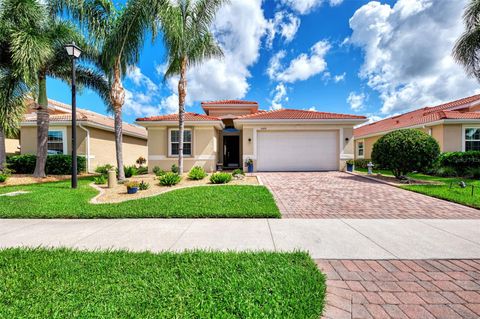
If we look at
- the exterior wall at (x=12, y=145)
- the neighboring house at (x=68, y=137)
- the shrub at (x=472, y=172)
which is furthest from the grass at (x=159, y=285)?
the exterior wall at (x=12, y=145)

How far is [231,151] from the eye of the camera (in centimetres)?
1728

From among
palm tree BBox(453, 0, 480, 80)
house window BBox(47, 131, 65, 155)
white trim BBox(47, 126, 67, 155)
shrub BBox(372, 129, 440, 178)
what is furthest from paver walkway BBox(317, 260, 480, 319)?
house window BBox(47, 131, 65, 155)

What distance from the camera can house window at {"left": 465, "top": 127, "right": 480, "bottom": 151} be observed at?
13188 mm

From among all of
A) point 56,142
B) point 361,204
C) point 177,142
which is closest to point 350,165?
point 361,204

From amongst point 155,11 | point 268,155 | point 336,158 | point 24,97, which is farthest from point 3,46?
point 336,158

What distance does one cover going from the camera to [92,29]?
9195 millimetres

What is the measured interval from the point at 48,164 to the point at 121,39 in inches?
355

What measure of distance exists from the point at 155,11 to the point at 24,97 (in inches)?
337

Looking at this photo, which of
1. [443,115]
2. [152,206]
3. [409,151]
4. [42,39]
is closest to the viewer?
[152,206]

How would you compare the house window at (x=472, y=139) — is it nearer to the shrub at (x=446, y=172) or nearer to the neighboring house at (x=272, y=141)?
the shrub at (x=446, y=172)

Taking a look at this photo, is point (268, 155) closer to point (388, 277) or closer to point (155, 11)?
point (155, 11)

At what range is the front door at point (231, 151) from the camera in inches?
671

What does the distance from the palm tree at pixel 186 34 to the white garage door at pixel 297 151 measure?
229 inches

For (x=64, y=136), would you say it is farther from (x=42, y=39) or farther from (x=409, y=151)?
(x=409, y=151)
